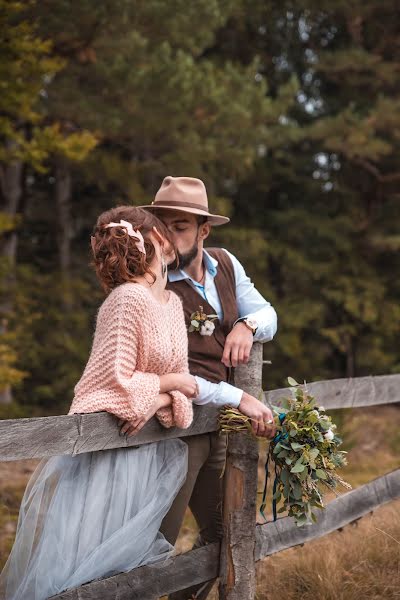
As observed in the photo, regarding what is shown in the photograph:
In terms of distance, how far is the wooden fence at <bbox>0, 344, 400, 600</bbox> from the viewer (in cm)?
258

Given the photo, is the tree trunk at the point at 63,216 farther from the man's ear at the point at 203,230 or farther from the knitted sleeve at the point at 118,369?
the knitted sleeve at the point at 118,369

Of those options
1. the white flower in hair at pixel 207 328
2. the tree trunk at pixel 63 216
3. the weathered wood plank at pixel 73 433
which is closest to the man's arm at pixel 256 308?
the white flower in hair at pixel 207 328

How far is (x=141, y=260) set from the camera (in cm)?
286

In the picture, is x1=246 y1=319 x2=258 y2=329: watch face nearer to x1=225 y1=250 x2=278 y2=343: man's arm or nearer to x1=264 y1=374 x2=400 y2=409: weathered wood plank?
x1=225 y1=250 x2=278 y2=343: man's arm

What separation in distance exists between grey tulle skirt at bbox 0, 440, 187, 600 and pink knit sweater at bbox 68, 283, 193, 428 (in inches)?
8.5

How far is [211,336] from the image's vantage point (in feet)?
11.2

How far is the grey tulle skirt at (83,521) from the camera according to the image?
2695 mm

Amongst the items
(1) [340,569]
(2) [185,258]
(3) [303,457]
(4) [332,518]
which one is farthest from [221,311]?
(1) [340,569]

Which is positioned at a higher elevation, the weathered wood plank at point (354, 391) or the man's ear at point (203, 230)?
the man's ear at point (203, 230)

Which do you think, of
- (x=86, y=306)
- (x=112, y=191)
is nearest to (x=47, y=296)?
(x=86, y=306)

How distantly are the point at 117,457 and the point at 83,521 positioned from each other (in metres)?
0.25

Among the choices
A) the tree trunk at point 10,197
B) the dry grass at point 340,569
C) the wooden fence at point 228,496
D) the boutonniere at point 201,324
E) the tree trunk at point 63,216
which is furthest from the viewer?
the tree trunk at point 63,216

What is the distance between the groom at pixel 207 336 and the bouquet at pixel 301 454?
0.06m

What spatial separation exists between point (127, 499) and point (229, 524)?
68 centimetres
